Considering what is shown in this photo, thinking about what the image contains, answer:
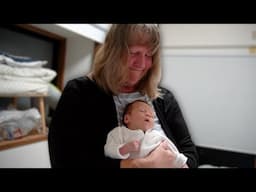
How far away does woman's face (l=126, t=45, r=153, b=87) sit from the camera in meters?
0.68

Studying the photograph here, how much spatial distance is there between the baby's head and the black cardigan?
39 millimetres

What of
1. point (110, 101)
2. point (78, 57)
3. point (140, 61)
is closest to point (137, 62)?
point (140, 61)

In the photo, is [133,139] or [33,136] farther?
[33,136]

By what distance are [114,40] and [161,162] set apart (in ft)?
1.26

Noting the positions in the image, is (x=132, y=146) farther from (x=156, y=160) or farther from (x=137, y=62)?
(x=137, y=62)

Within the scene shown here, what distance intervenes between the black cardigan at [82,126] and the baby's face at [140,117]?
0.05 metres

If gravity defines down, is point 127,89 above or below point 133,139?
above

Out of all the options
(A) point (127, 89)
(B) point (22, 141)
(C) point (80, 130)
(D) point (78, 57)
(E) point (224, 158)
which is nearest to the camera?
(C) point (80, 130)

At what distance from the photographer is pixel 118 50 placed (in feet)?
2.23

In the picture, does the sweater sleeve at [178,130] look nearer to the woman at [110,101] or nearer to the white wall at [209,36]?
the woman at [110,101]

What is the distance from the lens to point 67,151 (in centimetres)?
62

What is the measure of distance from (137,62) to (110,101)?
14cm

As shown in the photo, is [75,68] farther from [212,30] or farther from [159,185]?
[212,30]
